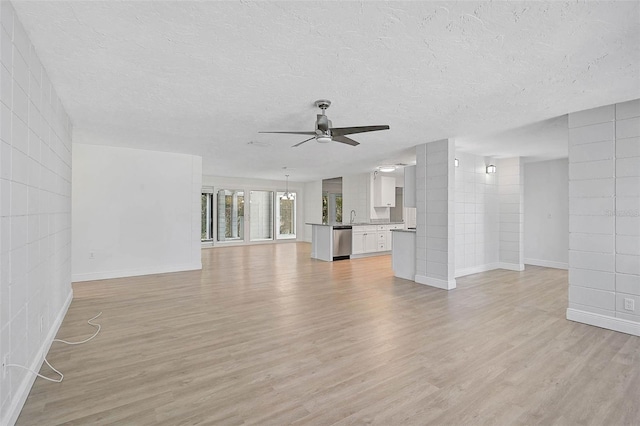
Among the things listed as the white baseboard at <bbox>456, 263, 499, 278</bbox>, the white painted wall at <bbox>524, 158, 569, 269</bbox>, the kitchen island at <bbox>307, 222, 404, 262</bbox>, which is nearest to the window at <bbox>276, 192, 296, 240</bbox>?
the kitchen island at <bbox>307, 222, 404, 262</bbox>

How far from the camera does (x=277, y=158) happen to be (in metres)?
7.00

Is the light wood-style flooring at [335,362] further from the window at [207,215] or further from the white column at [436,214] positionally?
the window at [207,215]

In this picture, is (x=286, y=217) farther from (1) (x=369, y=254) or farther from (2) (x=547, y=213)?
(2) (x=547, y=213)

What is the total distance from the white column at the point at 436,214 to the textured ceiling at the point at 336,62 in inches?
35.6

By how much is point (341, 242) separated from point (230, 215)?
16.2 ft

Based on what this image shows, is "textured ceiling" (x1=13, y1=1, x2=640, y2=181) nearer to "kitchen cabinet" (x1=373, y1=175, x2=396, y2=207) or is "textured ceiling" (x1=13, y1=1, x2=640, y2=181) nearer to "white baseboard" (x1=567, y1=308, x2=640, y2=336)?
"white baseboard" (x1=567, y1=308, x2=640, y2=336)

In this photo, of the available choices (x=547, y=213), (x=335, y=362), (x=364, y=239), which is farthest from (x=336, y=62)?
(x=547, y=213)

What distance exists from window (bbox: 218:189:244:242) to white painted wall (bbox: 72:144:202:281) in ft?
14.6

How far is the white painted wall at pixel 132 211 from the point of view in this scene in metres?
5.51

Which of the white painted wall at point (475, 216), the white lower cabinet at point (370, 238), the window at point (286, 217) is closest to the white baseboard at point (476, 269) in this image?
the white painted wall at point (475, 216)

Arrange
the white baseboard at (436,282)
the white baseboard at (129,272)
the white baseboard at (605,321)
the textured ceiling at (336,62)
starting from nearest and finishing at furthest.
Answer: the textured ceiling at (336,62), the white baseboard at (605,321), the white baseboard at (436,282), the white baseboard at (129,272)

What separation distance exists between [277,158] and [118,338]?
15.4ft

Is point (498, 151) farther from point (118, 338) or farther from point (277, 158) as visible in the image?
point (118, 338)

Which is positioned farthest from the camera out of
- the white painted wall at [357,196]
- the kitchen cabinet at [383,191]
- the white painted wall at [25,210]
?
the white painted wall at [357,196]
